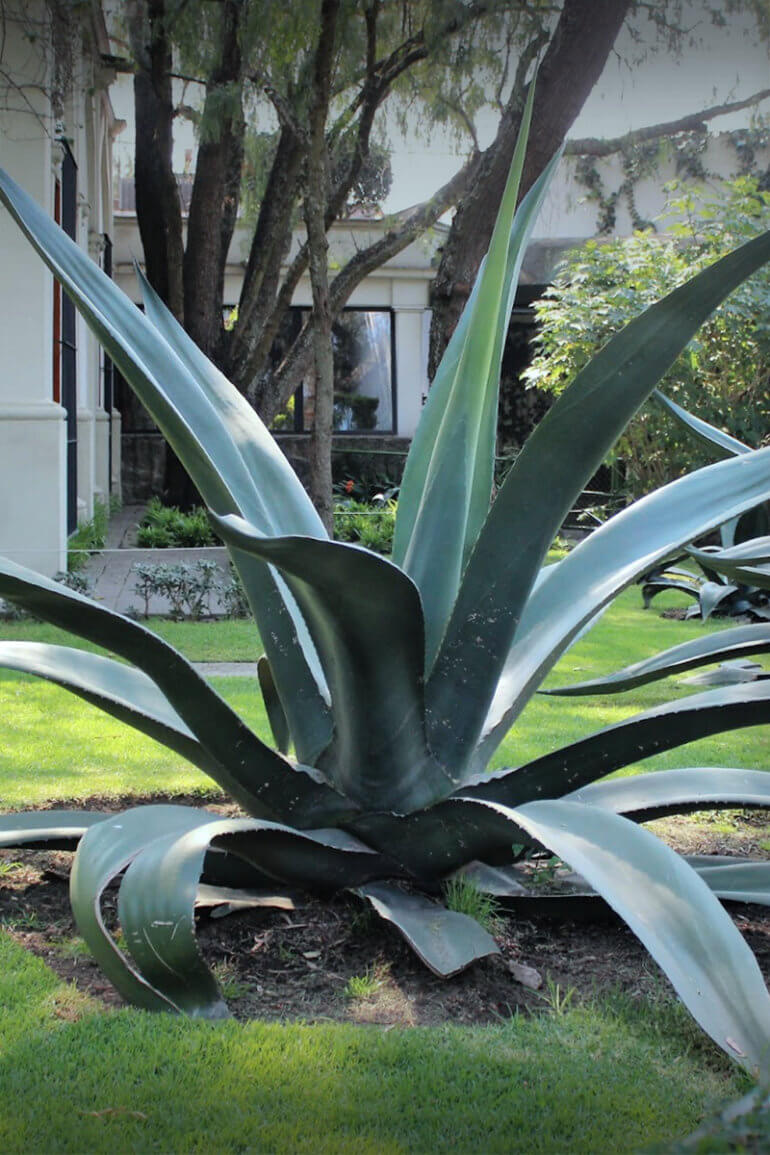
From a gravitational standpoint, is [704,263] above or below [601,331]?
above

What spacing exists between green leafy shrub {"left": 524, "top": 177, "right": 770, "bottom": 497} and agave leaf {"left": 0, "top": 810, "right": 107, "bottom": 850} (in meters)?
11.9

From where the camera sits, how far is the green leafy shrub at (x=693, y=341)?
45.2 feet

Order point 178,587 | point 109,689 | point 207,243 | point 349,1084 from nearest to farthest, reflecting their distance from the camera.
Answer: point 349,1084 → point 109,689 → point 178,587 → point 207,243

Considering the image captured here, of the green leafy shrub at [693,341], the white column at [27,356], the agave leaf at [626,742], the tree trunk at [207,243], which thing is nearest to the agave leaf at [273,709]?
the agave leaf at [626,742]

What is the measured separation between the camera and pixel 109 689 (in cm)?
253

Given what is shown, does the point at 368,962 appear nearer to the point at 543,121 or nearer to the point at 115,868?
the point at 115,868

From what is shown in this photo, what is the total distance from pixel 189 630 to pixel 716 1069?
257 inches

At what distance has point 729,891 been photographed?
2.34 meters

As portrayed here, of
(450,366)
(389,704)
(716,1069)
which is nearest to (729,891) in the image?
(716,1069)

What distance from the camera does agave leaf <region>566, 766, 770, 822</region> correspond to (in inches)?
88.4

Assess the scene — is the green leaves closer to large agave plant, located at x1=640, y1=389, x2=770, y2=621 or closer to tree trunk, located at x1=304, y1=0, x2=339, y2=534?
large agave plant, located at x1=640, y1=389, x2=770, y2=621

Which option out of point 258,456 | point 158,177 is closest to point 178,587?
point 258,456

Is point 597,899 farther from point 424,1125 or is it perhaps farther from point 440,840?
point 424,1125

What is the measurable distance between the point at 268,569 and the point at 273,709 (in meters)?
0.60
